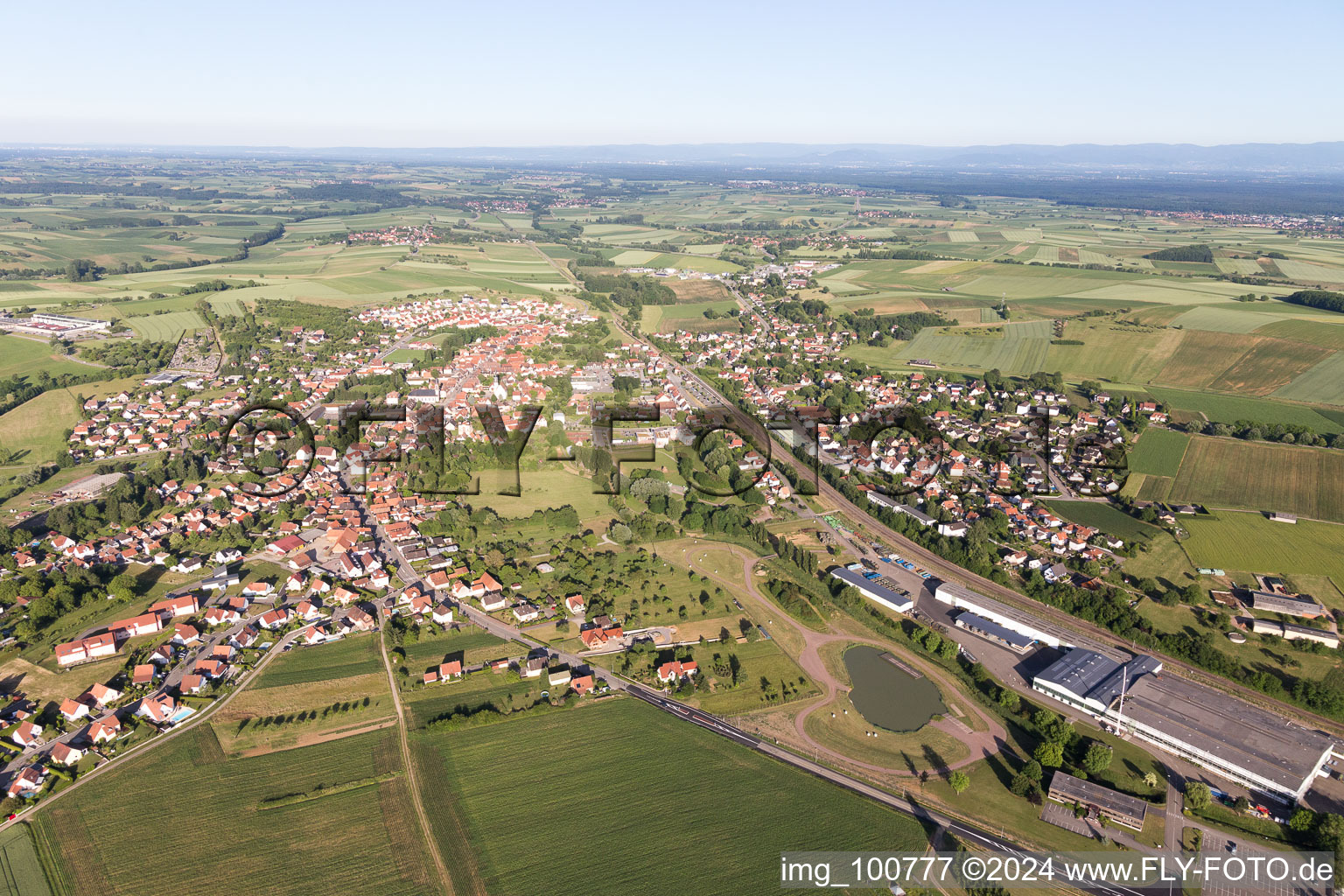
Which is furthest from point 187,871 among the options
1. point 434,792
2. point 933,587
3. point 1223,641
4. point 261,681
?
point 1223,641

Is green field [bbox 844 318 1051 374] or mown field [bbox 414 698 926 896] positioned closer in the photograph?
mown field [bbox 414 698 926 896]

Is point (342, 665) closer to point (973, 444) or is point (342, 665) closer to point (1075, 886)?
point (1075, 886)

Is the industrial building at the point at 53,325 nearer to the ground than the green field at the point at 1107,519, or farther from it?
farther from it

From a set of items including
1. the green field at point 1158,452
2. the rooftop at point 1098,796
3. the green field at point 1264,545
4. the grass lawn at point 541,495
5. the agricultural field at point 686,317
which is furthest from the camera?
the agricultural field at point 686,317

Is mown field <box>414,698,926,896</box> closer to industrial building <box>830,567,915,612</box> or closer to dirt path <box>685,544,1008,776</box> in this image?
dirt path <box>685,544,1008,776</box>

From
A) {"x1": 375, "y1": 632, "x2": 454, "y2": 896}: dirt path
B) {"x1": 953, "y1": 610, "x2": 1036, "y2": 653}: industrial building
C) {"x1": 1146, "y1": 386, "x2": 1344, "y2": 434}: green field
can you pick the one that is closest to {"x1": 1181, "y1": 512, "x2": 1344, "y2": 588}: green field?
{"x1": 953, "y1": 610, "x2": 1036, "y2": 653}: industrial building

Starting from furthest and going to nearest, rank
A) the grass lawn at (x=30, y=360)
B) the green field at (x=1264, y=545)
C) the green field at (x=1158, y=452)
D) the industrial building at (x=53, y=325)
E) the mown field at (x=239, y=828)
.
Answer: the industrial building at (x=53, y=325), the grass lawn at (x=30, y=360), the green field at (x=1158, y=452), the green field at (x=1264, y=545), the mown field at (x=239, y=828)

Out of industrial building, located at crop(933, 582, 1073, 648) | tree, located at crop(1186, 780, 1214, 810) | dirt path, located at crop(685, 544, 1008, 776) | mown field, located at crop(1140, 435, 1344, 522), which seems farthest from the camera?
mown field, located at crop(1140, 435, 1344, 522)

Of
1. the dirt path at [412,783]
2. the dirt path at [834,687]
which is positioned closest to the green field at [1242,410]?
the dirt path at [834,687]

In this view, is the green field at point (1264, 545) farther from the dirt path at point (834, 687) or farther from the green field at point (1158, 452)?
the dirt path at point (834, 687)
